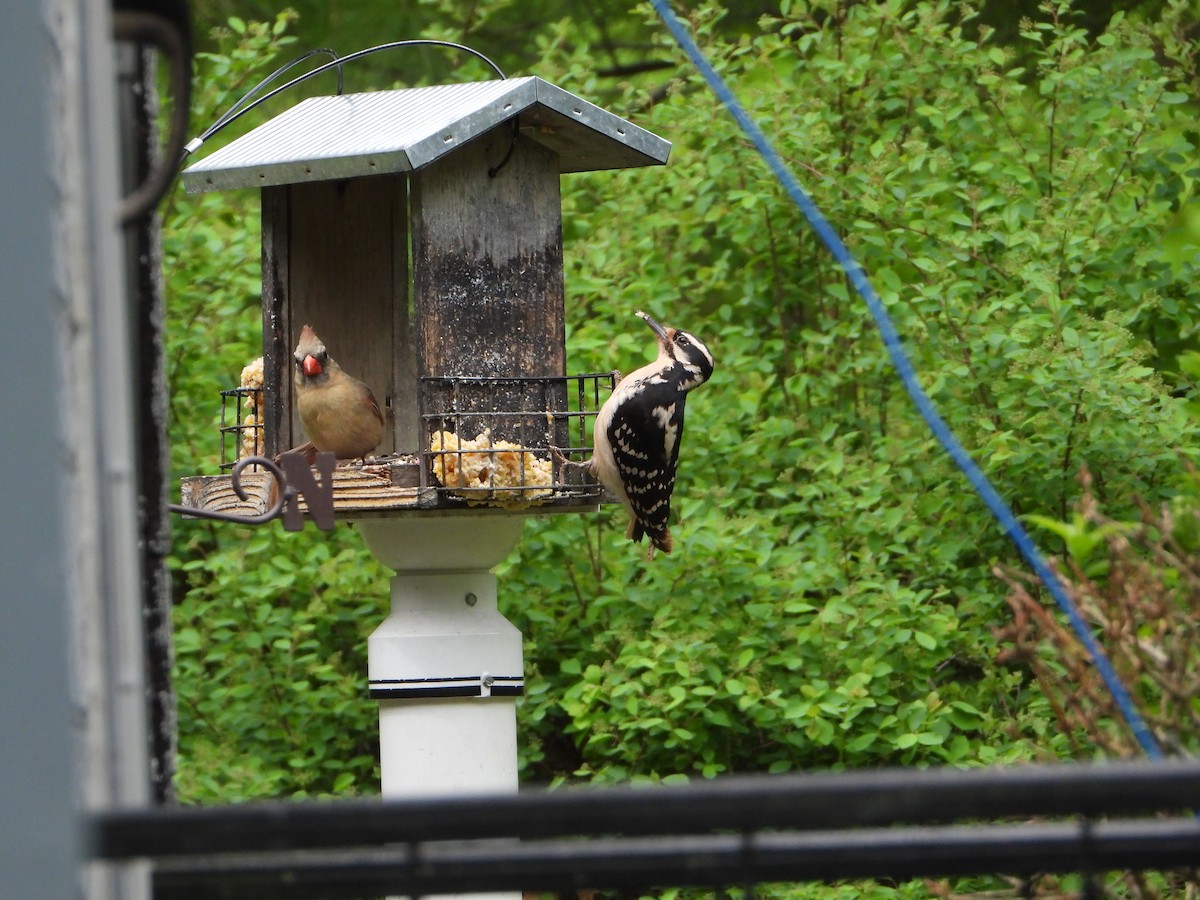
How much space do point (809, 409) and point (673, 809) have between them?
160 inches

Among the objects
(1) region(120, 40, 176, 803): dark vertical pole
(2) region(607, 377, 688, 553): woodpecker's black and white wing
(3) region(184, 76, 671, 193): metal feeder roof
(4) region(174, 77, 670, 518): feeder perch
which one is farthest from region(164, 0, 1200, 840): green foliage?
(1) region(120, 40, 176, 803): dark vertical pole

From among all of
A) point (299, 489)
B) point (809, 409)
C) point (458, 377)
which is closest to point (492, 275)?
point (458, 377)

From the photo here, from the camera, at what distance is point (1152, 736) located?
→ 249 cm

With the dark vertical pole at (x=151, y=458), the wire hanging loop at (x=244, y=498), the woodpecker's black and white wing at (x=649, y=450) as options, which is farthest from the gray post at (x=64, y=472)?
the woodpecker's black and white wing at (x=649, y=450)

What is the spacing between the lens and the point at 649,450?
402 cm

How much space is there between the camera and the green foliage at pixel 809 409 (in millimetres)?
4551

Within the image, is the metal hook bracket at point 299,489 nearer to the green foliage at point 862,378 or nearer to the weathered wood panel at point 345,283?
the weathered wood panel at point 345,283

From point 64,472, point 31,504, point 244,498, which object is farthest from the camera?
point 244,498

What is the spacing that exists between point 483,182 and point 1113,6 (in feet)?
10.6

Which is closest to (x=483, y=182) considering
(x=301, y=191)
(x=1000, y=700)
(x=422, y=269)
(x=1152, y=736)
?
(x=422, y=269)

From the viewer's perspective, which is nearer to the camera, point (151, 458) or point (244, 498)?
point (151, 458)

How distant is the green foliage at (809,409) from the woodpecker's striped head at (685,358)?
460 mm

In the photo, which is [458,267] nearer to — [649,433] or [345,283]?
[345,283]

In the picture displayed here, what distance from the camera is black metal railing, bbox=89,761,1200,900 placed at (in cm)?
129
